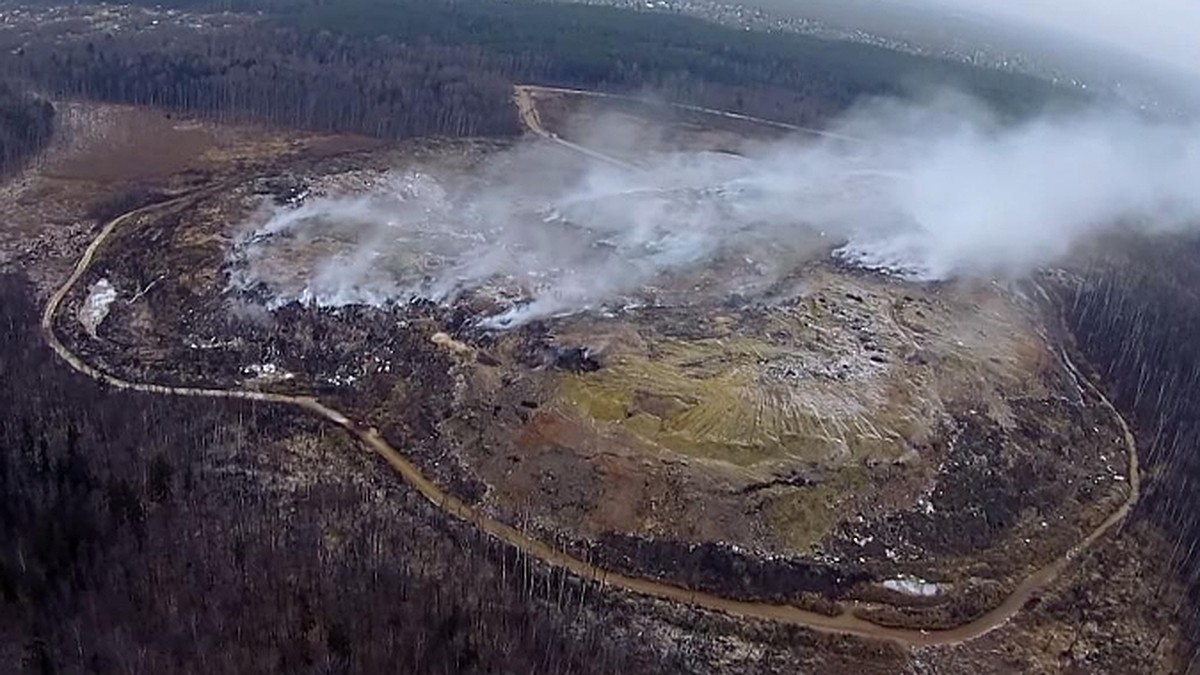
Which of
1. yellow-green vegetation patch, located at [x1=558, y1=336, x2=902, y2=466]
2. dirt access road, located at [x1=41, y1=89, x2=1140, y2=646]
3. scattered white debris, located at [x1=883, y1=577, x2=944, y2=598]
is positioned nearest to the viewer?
dirt access road, located at [x1=41, y1=89, x2=1140, y2=646]

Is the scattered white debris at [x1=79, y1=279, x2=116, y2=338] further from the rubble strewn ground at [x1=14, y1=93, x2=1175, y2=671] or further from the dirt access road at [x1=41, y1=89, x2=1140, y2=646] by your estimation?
the dirt access road at [x1=41, y1=89, x2=1140, y2=646]

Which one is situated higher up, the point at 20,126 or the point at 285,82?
the point at 285,82

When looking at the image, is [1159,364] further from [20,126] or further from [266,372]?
[20,126]

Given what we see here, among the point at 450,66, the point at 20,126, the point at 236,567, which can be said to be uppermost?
the point at 450,66

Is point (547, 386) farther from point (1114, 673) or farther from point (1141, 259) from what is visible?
point (1141, 259)

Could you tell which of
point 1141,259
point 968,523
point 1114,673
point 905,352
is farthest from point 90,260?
point 1141,259

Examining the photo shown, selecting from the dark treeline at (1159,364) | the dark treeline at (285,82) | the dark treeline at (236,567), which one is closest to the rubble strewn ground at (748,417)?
the dark treeline at (1159,364)

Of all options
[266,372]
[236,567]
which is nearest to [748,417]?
[236,567]

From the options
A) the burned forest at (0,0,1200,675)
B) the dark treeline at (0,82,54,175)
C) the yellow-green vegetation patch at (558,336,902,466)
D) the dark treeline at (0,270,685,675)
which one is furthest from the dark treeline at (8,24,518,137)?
the yellow-green vegetation patch at (558,336,902,466)
